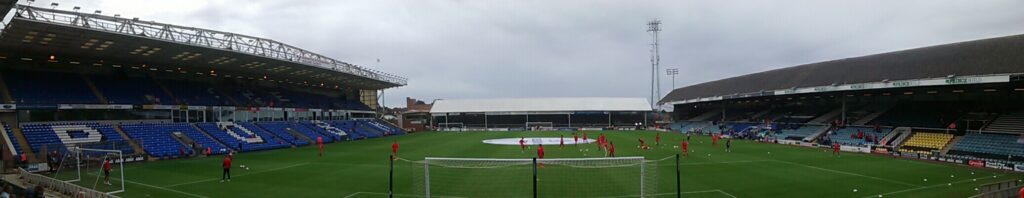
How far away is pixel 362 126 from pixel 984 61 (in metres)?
51.8

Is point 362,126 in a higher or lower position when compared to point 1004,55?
lower

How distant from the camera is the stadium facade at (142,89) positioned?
25047mm

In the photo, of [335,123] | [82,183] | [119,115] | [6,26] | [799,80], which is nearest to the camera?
[82,183]

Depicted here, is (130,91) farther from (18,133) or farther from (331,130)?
(331,130)

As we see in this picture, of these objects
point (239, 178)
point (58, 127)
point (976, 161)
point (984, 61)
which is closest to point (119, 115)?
point (58, 127)

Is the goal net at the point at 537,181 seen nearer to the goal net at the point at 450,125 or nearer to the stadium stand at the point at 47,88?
the stadium stand at the point at 47,88

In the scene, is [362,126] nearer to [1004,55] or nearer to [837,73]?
[837,73]

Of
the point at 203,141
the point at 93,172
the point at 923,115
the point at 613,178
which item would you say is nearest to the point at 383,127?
the point at 203,141

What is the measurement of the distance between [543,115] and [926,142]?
48656 mm

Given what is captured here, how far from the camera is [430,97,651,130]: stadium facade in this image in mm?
72750

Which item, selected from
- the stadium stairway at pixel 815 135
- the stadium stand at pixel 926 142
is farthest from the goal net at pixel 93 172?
the stadium stairway at pixel 815 135

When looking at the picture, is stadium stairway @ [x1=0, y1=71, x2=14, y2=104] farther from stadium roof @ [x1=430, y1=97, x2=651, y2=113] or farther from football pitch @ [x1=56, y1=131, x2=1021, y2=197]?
stadium roof @ [x1=430, y1=97, x2=651, y2=113]

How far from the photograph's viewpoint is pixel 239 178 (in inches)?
810

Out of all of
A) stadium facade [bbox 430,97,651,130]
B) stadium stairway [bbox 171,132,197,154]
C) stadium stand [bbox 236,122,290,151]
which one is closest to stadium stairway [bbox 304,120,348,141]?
stadium stand [bbox 236,122,290,151]
